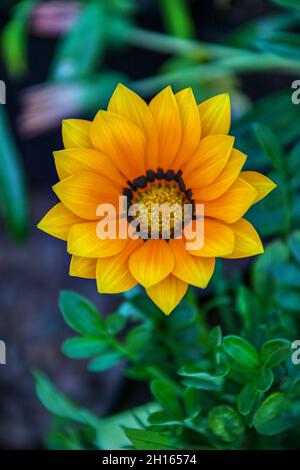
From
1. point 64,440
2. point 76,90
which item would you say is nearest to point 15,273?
point 76,90

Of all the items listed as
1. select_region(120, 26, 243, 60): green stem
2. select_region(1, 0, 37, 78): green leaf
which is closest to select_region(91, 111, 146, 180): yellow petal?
select_region(120, 26, 243, 60): green stem

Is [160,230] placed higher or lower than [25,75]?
lower

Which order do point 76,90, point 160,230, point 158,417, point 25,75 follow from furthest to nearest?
1. point 25,75
2. point 76,90
3. point 158,417
4. point 160,230

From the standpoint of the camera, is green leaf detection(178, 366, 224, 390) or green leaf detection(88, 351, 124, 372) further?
green leaf detection(88, 351, 124, 372)

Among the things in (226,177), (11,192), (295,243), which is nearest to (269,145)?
(295,243)

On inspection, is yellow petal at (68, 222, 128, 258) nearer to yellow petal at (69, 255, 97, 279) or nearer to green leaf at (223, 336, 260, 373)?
yellow petal at (69, 255, 97, 279)

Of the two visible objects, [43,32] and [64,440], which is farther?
[43,32]

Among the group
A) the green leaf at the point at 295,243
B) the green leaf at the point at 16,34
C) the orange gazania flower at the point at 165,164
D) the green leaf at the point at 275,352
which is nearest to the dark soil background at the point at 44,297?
the green leaf at the point at 16,34

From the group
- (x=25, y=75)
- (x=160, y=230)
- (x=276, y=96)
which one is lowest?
(x=160, y=230)

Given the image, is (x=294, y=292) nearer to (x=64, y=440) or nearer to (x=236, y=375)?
(x=236, y=375)
